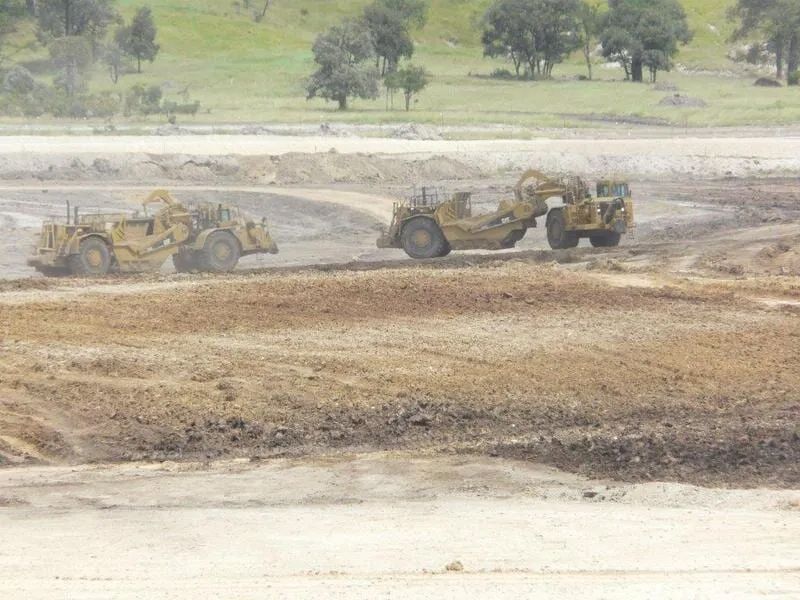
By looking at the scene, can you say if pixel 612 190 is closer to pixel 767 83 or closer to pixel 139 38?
pixel 767 83

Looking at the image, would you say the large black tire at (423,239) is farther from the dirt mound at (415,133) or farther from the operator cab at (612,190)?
the dirt mound at (415,133)

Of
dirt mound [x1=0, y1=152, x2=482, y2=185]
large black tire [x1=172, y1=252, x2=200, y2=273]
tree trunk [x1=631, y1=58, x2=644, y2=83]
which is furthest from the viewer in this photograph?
tree trunk [x1=631, y1=58, x2=644, y2=83]

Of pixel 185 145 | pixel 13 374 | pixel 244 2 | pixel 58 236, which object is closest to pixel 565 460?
pixel 13 374

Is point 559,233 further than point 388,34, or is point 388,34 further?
point 388,34

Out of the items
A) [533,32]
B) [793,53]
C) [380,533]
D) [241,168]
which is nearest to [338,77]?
[533,32]

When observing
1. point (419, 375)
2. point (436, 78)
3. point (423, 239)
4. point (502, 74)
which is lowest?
point (419, 375)

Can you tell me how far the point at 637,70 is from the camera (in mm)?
93562

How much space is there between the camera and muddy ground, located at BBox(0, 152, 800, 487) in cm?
1430

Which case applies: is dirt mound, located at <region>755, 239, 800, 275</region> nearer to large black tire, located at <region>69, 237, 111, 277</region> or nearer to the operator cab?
the operator cab

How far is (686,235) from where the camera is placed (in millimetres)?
30953

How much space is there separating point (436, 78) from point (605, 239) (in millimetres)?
64403

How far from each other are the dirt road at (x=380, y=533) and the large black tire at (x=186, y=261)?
12.7m

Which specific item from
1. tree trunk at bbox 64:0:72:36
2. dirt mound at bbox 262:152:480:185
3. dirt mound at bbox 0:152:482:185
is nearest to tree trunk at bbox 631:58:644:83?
tree trunk at bbox 64:0:72:36

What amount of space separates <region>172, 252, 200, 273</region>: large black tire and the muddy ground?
102cm
